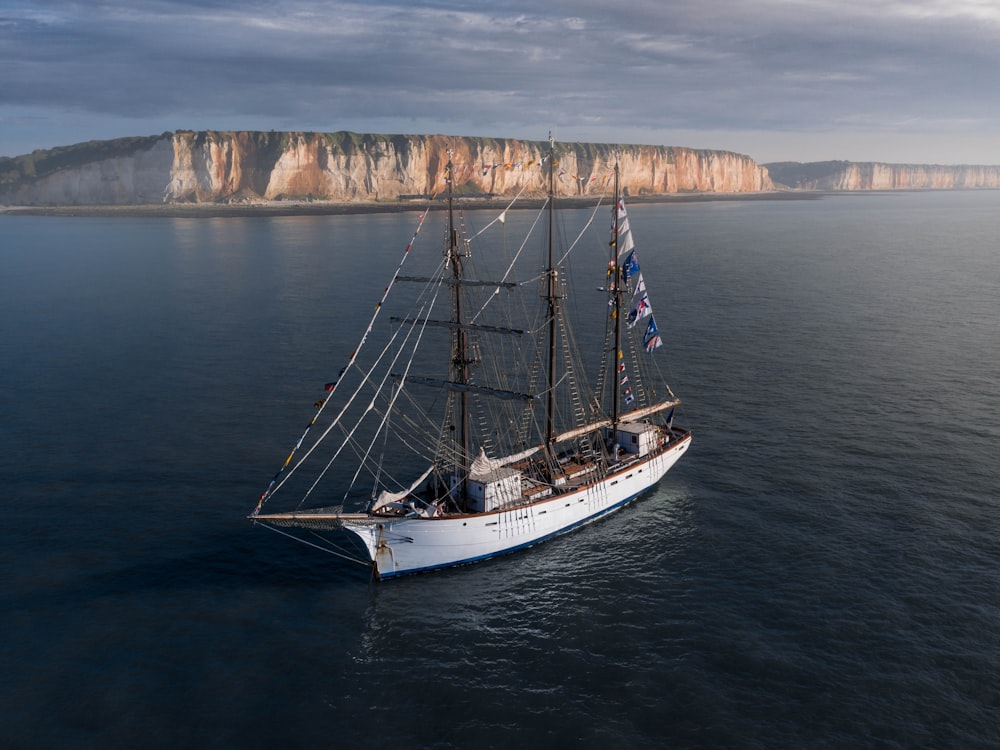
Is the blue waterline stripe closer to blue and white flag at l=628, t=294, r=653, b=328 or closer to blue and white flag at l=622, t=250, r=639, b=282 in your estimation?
blue and white flag at l=628, t=294, r=653, b=328

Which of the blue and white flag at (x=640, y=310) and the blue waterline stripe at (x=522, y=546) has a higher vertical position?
the blue and white flag at (x=640, y=310)

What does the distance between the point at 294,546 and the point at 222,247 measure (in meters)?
163

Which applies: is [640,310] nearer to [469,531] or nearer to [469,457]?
[469,457]

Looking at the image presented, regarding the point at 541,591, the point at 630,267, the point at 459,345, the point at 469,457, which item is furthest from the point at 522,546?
the point at 630,267

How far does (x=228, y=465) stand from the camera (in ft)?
188

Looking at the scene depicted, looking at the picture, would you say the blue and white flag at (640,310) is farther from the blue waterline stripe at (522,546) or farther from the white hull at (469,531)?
the blue waterline stripe at (522,546)

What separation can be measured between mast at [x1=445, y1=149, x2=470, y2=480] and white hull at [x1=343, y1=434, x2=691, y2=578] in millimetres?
4485

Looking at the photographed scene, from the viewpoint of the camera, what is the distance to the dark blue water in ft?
107

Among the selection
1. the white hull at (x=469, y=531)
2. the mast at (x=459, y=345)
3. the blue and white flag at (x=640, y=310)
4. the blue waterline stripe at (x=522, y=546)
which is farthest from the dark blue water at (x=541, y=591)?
the blue and white flag at (x=640, y=310)

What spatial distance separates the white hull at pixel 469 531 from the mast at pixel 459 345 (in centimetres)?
448

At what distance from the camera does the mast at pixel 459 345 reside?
1932 inches

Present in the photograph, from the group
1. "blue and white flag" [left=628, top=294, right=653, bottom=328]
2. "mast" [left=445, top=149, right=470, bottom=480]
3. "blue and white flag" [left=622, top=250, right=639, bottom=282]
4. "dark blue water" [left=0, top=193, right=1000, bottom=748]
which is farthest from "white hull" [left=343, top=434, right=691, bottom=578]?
"blue and white flag" [left=622, top=250, right=639, bottom=282]

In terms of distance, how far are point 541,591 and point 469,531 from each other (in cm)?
537

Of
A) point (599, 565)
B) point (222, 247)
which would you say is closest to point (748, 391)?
point (599, 565)
